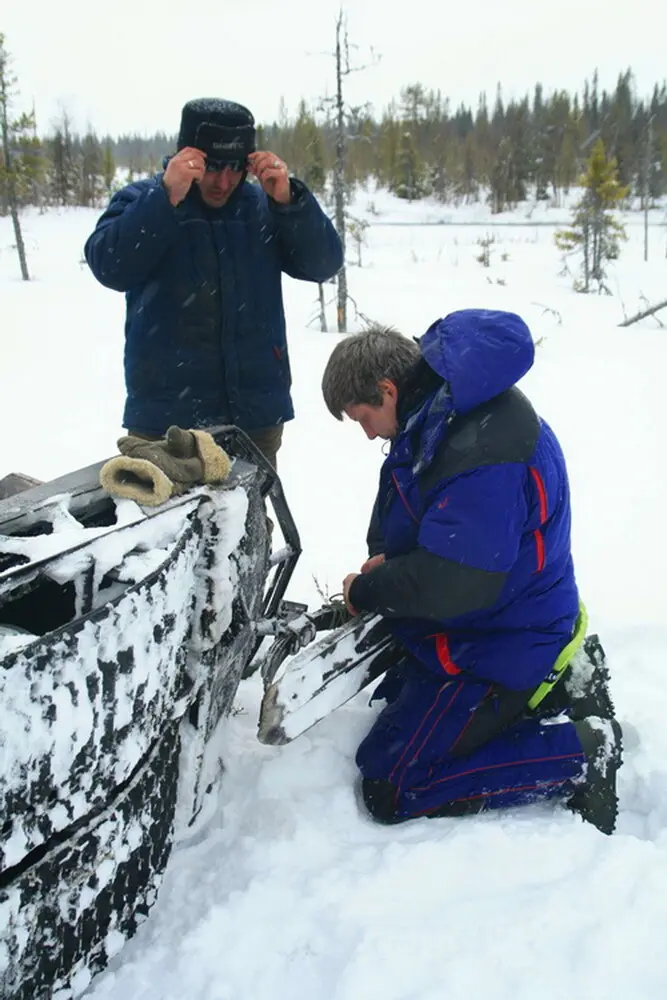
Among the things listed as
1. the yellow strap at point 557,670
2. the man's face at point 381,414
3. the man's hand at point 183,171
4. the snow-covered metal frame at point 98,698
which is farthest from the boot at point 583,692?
the man's hand at point 183,171

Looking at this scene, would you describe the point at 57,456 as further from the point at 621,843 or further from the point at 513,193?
the point at 513,193

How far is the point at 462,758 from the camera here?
2332mm

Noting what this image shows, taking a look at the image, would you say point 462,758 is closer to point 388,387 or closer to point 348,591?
point 348,591

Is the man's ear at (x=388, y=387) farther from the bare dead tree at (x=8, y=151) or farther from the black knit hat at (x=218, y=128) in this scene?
the bare dead tree at (x=8, y=151)

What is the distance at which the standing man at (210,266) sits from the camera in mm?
2648

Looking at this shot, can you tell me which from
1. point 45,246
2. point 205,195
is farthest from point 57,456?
point 45,246

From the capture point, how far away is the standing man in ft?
8.69

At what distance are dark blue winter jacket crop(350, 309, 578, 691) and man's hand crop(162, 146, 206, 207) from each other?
104 cm

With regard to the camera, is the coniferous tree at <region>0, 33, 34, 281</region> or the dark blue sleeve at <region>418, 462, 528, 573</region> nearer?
the dark blue sleeve at <region>418, 462, 528, 573</region>

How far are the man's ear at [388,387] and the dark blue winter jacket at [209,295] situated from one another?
80 centimetres

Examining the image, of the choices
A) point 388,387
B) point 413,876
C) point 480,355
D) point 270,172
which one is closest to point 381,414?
point 388,387

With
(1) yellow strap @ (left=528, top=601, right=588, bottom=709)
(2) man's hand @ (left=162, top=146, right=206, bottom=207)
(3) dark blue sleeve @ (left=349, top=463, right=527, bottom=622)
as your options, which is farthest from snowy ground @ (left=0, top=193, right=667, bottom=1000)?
(2) man's hand @ (left=162, top=146, right=206, bottom=207)

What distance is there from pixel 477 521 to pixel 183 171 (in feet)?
5.08

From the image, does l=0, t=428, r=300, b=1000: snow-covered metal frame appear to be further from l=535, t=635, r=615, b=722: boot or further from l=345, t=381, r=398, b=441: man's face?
l=535, t=635, r=615, b=722: boot
